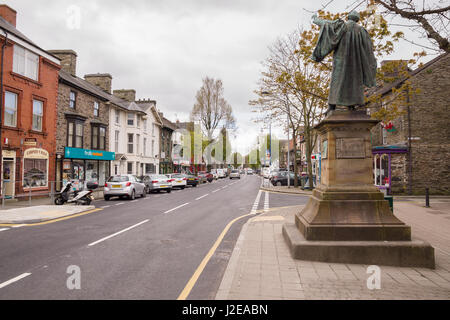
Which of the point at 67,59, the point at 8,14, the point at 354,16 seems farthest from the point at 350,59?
the point at 67,59

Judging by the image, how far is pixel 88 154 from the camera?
2395cm

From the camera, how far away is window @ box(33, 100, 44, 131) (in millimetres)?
18227

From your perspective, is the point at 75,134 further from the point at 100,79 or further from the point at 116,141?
the point at 100,79

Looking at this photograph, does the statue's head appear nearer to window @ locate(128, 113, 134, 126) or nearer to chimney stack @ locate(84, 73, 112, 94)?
window @ locate(128, 113, 134, 126)

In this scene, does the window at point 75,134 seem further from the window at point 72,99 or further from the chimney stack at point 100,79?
the chimney stack at point 100,79

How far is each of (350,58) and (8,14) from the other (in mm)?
21762

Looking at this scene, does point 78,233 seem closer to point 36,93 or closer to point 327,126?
point 327,126

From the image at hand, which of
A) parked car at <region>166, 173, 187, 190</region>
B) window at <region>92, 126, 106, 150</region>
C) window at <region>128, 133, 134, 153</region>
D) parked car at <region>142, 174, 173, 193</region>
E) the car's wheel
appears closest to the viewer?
the car's wheel

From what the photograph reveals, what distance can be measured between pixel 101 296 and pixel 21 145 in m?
16.7

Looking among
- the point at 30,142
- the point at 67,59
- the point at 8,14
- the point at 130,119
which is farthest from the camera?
the point at 130,119

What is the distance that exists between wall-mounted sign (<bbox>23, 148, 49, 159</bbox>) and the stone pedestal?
684 inches

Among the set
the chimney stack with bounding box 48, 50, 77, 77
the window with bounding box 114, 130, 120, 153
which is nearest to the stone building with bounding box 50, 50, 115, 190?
the chimney stack with bounding box 48, 50, 77, 77
